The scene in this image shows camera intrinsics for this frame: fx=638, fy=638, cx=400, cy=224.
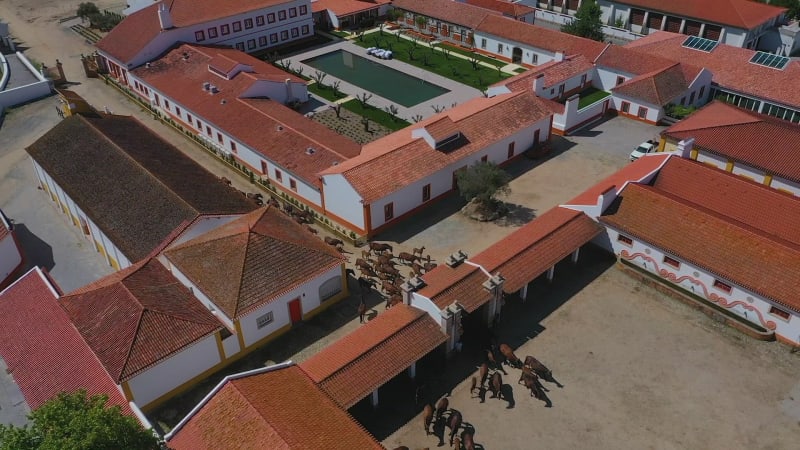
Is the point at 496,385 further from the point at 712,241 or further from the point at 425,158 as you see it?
the point at 425,158

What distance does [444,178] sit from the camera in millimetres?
45094

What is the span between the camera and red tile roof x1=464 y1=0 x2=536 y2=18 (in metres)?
73.2

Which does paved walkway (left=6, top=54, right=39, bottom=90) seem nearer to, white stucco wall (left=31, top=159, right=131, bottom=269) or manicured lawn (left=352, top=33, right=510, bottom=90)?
white stucco wall (left=31, top=159, right=131, bottom=269)

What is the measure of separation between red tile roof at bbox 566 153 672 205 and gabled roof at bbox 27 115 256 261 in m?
21.2

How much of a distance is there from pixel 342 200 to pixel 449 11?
39.8 metres

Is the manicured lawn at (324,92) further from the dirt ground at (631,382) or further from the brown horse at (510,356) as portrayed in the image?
the brown horse at (510,356)

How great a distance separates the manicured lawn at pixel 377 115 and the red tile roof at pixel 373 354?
2670 cm

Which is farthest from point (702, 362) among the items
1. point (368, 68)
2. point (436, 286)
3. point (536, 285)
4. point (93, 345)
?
point (368, 68)

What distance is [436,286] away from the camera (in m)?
32.8

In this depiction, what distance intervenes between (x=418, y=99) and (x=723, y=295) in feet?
112

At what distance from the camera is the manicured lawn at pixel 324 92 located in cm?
6088

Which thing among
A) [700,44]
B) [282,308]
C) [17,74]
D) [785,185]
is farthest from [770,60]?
[17,74]

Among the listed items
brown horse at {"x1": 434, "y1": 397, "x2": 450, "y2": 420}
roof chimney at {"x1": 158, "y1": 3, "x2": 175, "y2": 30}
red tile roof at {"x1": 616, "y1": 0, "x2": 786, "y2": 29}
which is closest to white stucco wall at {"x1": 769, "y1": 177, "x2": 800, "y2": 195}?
red tile roof at {"x1": 616, "y1": 0, "x2": 786, "y2": 29}

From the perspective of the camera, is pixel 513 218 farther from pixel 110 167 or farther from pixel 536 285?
pixel 110 167
